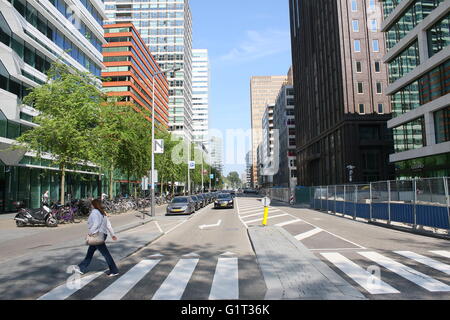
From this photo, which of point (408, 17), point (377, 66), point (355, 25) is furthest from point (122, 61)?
point (408, 17)

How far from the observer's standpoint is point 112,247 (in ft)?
33.1

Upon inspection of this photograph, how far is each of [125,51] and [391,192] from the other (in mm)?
63069

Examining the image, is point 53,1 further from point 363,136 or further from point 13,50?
point 363,136

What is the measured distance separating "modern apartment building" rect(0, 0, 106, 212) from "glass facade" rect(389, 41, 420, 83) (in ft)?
103

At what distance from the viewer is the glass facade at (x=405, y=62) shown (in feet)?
108

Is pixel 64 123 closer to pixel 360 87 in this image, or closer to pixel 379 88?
pixel 360 87

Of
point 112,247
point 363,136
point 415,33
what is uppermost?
point 415,33

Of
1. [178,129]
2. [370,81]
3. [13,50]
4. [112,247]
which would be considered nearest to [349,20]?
[370,81]

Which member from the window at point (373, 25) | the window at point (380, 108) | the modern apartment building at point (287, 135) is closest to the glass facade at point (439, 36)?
the window at point (380, 108)

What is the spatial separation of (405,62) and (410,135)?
8.10 metres

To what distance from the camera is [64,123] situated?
18.5 meters

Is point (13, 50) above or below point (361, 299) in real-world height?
above

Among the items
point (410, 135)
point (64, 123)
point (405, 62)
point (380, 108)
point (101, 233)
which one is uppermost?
point (405, 62)

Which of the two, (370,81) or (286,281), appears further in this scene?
(370,81)
